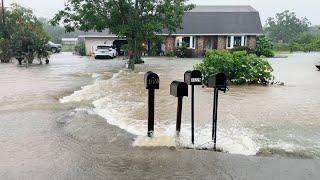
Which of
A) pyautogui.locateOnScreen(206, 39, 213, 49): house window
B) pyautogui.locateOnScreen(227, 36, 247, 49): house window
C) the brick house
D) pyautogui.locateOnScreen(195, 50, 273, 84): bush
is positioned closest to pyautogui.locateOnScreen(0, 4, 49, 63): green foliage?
the brick house

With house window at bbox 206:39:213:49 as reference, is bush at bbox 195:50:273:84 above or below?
below

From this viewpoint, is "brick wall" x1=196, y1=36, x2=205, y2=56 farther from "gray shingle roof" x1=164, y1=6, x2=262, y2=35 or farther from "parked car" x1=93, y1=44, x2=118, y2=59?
"parked car" x1=93, y1=44, x2=118, y2=59

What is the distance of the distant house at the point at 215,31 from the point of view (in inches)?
1790

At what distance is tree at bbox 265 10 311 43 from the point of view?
299 ft

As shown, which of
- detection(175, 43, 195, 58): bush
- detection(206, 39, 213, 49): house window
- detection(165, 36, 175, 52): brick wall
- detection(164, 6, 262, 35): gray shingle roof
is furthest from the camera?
detection(206, 39, 213, 49): house window

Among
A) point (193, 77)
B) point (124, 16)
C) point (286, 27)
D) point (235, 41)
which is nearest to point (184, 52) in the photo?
point (235, 41)

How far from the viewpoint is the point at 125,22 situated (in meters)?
25.7

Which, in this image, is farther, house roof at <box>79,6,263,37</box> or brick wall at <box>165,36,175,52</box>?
brick wall at <box>165,36,175,52</box>

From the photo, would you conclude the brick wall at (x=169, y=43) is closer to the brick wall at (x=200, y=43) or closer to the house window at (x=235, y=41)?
the brick wall at (x=200, y=43)

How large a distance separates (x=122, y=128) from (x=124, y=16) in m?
17.4

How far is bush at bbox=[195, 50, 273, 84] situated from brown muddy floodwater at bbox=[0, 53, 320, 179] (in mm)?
1525

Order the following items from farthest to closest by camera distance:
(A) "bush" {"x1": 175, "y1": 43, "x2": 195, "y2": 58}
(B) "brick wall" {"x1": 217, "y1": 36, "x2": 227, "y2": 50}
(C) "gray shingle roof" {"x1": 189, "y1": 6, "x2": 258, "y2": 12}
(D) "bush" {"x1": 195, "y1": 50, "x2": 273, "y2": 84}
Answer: (C) "gray shingle roof" {"x1": 189, "y1": 6, "x2": 258, "y2": 12} → (B) "brick wall" {"x1": 217, "y1": 36, "x2": 227, "y2": 50} → (A) "bush" {"x1": 175, "y1": 43, "x2": 195, "y2": 58} → (D) "bush" {"x1": 195, "y1": 50, "x2": 273, "y2": 84}

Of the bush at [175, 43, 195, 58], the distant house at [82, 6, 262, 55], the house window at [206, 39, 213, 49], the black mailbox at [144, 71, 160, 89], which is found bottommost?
the bush at [175, 43, 195, 58]

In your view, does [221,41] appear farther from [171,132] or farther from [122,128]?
[171,132]
